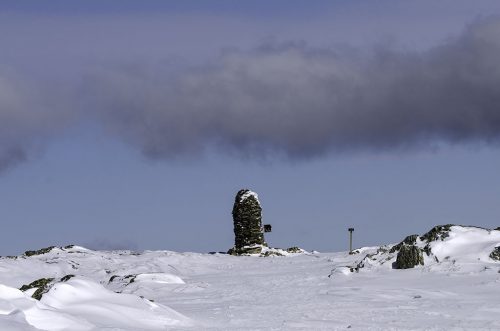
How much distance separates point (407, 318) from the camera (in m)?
11.0

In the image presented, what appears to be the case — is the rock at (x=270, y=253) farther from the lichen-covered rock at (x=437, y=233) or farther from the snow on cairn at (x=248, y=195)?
the lichen-covered rock at (x=437, y=233)

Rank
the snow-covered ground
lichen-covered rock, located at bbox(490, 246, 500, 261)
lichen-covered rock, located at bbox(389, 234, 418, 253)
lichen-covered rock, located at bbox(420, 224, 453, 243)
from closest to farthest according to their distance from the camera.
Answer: the snow-covered ground, lichen-covered rock, located at bbox(490, 246, 500, 261), lichen-covered rock, located at bbox(420, 224, 453, 243), lichen-covered rock, located at bbox(389, 234, 418, 253)

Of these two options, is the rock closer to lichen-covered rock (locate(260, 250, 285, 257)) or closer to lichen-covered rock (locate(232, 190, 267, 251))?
lichen-covered rock (locate(260, 250, 285, 257))

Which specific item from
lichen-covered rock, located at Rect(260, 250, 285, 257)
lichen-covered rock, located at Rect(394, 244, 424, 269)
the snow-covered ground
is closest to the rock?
lichen-covered rock, located at Rect(260, 250, 285, 257)

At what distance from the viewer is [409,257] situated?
1709 cm

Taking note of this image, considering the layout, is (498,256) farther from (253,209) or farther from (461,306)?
(253,209)

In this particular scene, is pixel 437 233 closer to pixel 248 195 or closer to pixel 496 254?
pixel 496 254

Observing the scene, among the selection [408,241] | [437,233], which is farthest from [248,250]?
[437,233]

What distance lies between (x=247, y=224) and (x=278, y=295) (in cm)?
1658

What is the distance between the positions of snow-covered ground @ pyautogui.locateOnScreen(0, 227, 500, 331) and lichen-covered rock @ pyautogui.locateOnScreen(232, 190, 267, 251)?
24.9 ft

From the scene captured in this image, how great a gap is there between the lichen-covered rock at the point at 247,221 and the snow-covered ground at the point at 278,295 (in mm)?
7579

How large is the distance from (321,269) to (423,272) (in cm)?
356

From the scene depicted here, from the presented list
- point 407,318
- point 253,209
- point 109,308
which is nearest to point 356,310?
point 407,318

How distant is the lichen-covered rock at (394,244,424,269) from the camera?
1698 cm
